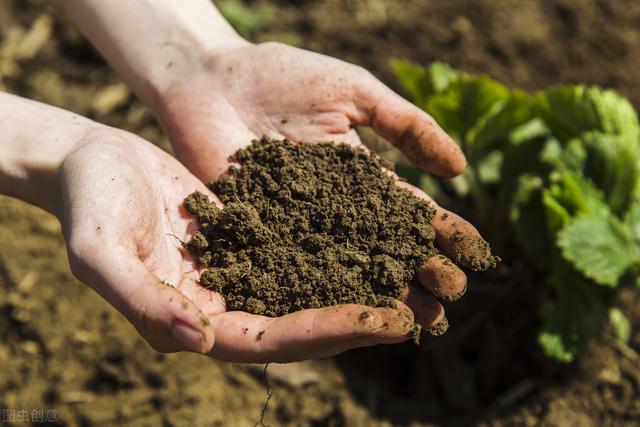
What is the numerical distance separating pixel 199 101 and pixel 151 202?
25.8 inches

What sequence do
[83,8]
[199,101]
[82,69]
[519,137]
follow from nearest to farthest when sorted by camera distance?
[199,101], [83,8], [519,137], [82,69]

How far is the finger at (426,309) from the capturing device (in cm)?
204

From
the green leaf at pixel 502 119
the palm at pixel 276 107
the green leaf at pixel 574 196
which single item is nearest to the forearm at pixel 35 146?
the palm at pixel 276 107

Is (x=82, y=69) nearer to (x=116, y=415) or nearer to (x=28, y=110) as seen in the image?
(x=28, y=110)

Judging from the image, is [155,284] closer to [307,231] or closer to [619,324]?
[307,231]

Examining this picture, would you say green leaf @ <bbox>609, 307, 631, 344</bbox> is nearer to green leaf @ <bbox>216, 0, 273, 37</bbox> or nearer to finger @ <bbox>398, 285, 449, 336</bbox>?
finger @ <bbox>398, 285, 449, 336</bbox>

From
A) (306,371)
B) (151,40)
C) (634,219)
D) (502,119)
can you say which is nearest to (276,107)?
(151,40)

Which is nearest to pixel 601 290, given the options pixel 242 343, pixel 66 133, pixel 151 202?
pixel 242 343

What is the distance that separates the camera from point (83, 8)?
9.13 ft

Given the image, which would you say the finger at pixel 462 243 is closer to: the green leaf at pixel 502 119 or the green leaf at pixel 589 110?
the green leaf at pixel 502 119

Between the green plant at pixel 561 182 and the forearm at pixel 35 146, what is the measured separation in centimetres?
157

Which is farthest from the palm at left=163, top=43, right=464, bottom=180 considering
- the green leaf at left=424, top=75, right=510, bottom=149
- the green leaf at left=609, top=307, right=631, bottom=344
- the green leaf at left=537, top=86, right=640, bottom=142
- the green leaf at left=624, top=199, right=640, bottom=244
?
the green leaf at left=609, top=307, right=631, bottom=344

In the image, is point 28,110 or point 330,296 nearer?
point 330,296

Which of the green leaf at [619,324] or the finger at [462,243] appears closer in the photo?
the finger at [462,243]
